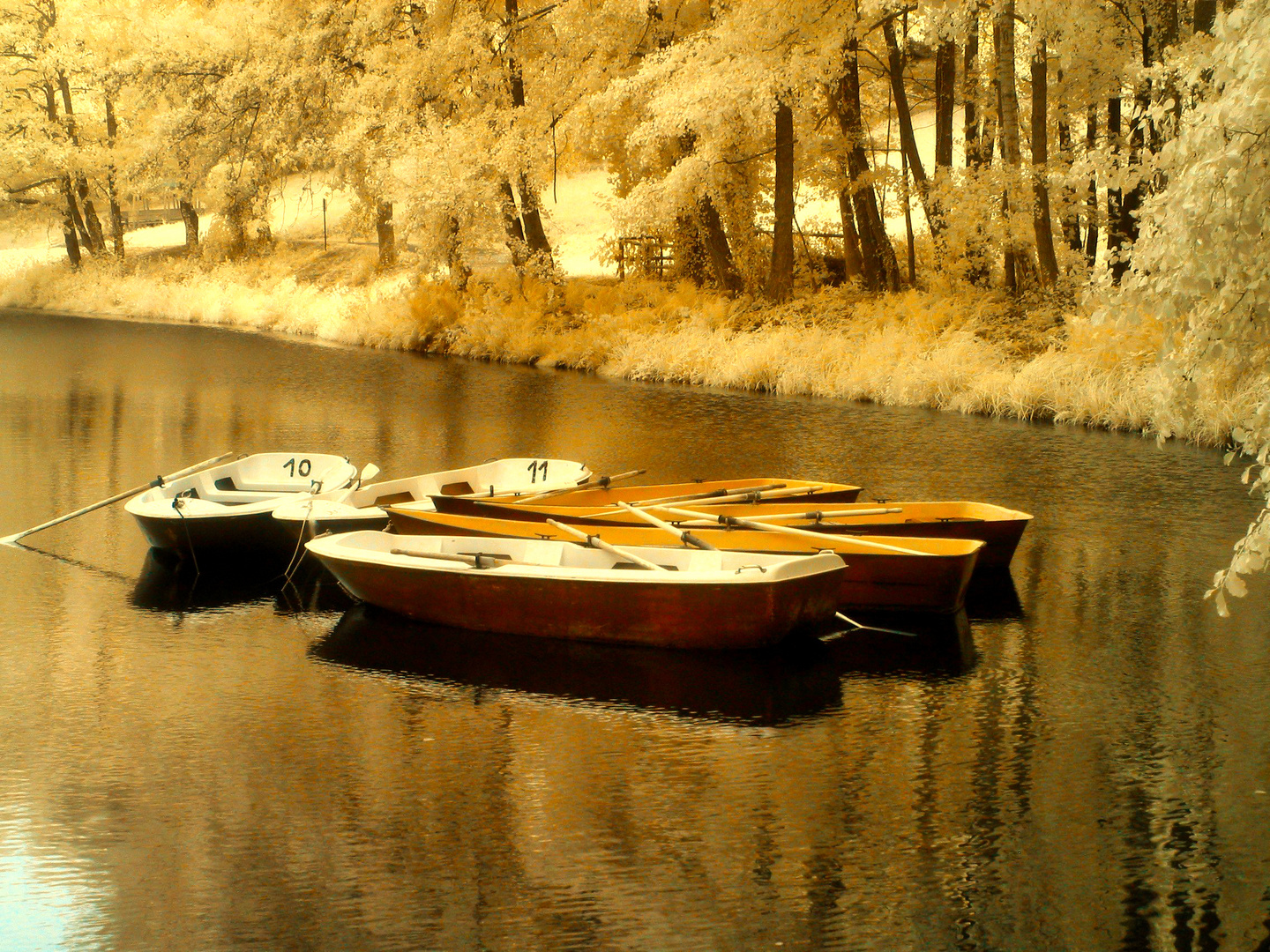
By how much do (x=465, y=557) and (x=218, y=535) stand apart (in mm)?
2576

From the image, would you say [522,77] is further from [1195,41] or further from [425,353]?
[1195,41]

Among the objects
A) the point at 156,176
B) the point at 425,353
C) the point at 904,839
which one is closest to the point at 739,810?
the point at 904,839

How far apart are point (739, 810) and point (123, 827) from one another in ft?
8.98

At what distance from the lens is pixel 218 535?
1020cm

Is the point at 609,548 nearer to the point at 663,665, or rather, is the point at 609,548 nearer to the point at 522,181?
the point at 663,665

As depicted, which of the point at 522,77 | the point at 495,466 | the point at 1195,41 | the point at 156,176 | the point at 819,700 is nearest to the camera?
the point at 819,700

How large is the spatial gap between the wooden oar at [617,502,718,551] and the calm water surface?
0.91m

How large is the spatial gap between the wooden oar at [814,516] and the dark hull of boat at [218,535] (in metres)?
3.31

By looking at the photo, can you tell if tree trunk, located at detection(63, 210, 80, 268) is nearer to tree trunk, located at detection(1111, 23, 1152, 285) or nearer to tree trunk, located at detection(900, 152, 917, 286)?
tree trunk, located at detection(900, 152, 917, 286)

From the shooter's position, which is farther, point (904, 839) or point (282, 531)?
point (282, 531)

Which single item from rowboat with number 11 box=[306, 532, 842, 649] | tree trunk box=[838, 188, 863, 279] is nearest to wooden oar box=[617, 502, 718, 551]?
rowboat with number 11 box=[306, 532, 842, 649]

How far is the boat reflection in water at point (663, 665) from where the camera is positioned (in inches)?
294

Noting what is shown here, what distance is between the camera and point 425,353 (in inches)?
1042

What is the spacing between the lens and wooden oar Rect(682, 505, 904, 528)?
9.46 m
